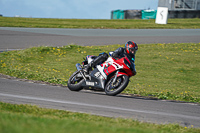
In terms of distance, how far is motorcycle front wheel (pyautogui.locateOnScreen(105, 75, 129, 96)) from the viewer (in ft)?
25.9

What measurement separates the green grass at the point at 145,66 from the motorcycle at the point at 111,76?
1928 mm

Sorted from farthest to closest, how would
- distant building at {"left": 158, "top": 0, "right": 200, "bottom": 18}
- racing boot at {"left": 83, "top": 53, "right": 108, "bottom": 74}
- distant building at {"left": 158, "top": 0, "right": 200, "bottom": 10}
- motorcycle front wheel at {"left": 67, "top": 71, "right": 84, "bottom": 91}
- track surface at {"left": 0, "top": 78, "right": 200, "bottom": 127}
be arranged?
distant building at {"left": 158, "top": 0, "right": 200, "bottom": 10} → distant building at {"left": 158, "top": 0, "right": 200, "bottom": 18} → motorcycle front wheel at {"left": 67, "top": 71, "right": 84, "bottom": 91} → racing boot at {"left": 83, "top": 53, "right": 108, "bottom": 74} → track surface at {"left": 0, "top": 78, "right": 200, "bottom": 127}

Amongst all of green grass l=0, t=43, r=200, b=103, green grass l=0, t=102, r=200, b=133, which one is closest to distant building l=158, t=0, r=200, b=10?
green grass l=0, t=43, r=200, b=103

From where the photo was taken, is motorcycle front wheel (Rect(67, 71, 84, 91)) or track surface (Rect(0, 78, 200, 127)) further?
motorcycle front wheel (Rect(67, 71, 84, 91))

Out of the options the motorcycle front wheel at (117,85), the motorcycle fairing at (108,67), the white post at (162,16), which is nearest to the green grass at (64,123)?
the motorcycle front wheel at (117,85)

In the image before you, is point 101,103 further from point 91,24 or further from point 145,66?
point 91,24

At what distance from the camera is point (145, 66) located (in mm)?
15594

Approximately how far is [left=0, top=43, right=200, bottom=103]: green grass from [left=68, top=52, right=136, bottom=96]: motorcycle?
75.9 inches

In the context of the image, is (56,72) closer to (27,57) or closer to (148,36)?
(27,57)

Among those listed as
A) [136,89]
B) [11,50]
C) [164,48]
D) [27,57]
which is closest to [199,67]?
[164,48]

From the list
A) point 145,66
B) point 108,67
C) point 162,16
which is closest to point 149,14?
point 162,16

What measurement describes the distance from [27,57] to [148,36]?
11.5 metres

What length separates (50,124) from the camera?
4.29m

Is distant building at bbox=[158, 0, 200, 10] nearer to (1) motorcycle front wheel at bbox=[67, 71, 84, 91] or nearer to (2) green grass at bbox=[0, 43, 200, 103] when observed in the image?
(2) green grass at bbox=[0, 43, 200, 103]
